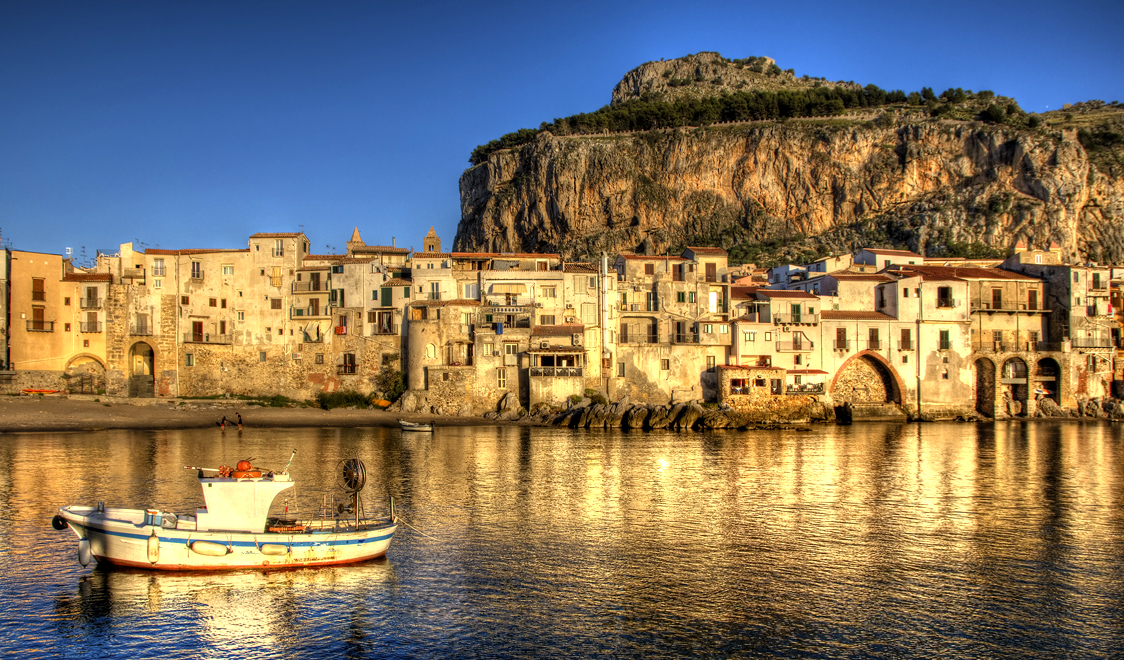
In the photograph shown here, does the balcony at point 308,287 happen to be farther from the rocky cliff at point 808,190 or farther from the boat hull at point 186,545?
the rocky cliff at point 808,190

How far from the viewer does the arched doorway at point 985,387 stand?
225ft

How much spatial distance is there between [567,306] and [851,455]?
26.6 m

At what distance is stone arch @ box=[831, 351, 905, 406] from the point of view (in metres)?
66.3

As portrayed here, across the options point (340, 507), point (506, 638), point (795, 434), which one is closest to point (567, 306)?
point (795, 434)

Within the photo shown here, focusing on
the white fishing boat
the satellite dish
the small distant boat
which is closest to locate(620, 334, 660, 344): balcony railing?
the small distant boat

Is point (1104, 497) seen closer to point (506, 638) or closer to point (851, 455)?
point (851, 455)

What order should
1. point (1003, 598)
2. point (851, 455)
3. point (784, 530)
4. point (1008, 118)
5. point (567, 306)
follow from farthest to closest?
point (1008, 118)
point (567, 306)
point (851, 455)
point (784, 530)
point (1003, 598)

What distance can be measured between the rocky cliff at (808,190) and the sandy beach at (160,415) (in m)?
67.5

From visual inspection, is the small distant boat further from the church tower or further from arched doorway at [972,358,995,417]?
arched doorway at [972,358,995,417]

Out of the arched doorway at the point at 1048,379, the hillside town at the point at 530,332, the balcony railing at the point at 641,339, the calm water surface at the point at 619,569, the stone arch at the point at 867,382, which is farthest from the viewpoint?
the arched doorway at the point at 1048,379

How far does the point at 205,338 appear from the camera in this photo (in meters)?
64.1

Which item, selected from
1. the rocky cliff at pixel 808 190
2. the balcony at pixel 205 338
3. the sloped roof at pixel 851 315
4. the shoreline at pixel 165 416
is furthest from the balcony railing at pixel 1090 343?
the balcony at pixel 205 338

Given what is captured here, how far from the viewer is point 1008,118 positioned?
119688 mm

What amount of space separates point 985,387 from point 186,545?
Answer: 2661 inches
